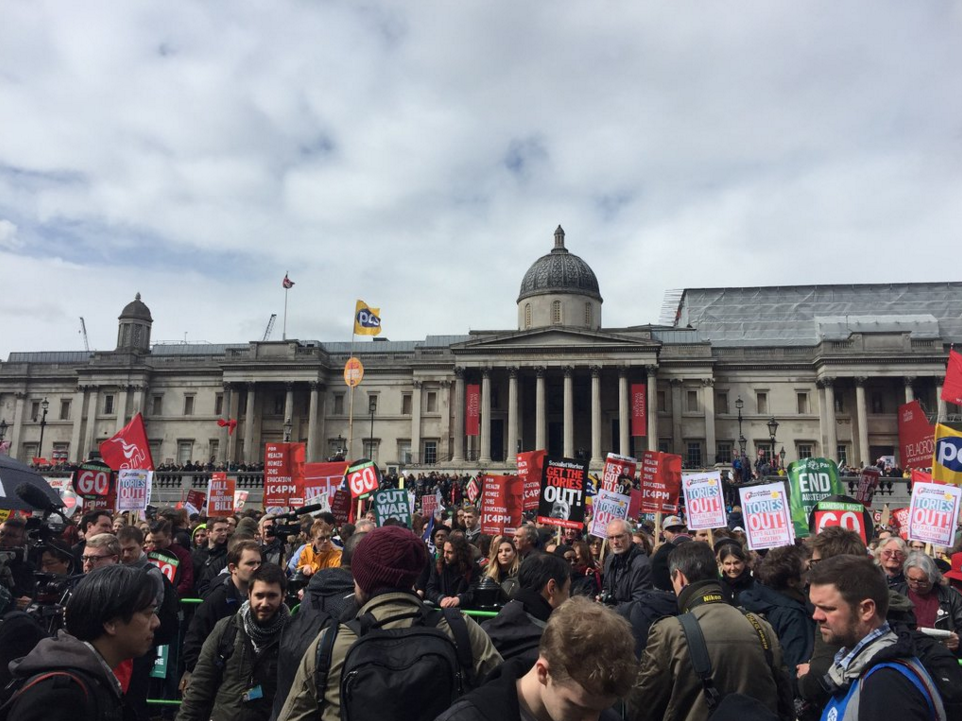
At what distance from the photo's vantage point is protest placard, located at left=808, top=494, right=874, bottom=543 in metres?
10.8

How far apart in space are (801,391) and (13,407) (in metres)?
63.7

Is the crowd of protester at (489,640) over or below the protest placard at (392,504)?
below

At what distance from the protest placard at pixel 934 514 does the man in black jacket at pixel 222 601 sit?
10.5 m

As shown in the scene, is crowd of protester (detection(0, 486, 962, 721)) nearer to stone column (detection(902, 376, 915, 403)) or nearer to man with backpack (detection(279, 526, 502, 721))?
man with backpack (detection(279, 526, 502, 721))

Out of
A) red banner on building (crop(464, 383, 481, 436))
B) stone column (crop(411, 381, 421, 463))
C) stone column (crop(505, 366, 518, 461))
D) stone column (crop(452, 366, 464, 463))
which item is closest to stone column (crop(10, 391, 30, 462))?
stone column (crop(411, 381, 421, 463))

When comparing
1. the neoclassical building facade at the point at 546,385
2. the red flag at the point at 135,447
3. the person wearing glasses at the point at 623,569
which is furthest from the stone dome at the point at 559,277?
the person wearing glasses at the point at 623,569

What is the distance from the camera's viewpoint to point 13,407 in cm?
6469

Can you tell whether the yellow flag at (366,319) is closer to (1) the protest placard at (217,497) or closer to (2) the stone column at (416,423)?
(2) the stone column at (416,423)

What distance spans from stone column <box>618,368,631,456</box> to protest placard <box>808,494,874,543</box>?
134ft

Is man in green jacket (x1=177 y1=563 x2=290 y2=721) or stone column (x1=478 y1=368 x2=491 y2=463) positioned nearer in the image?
man in green jacket (x1=177 y1=563 x2=290 y2=721)

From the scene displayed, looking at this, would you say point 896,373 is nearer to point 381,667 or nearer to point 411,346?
point 411,346

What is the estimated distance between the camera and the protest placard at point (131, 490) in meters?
16.8

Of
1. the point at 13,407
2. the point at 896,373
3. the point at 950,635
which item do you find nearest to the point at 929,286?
the point at 896,373

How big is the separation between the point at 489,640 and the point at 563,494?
35.6 feet
